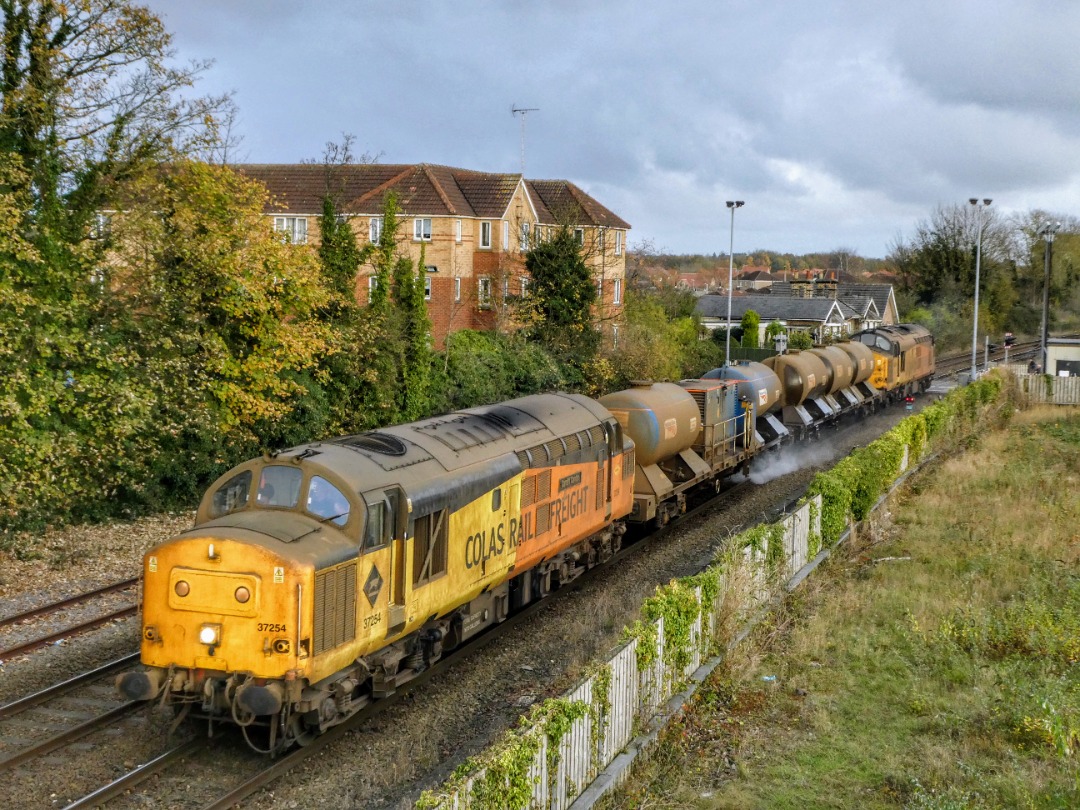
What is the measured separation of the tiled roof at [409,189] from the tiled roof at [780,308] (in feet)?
80.0

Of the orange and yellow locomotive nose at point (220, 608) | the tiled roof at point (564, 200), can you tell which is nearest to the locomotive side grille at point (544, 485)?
the orange and yellow locomotive nose at point (220, 608)

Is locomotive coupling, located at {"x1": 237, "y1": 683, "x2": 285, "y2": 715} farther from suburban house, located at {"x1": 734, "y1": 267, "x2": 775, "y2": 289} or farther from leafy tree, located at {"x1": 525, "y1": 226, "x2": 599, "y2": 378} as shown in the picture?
suburban house, located at {"x1": 734, "y1": 267, "x2": 775, "y2": 289}

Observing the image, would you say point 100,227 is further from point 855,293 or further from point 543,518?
point 855,293

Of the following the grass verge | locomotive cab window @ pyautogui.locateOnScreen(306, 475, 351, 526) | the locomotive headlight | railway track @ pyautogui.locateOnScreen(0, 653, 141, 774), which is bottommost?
railway track @ pyautogui.locateOnScreen(0, 653, 141, 774)

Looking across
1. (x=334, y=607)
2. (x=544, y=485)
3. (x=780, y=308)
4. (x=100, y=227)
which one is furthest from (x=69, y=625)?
(x=780, y=308)

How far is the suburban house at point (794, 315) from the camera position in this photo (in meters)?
72.4

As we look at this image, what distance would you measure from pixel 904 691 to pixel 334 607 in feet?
26.8

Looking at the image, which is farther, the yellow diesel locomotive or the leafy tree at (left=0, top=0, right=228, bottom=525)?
the leafy tree at (left=0, top=0, right=228, bottom=525)

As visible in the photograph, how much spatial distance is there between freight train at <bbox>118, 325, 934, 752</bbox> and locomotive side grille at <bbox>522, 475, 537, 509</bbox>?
55mm

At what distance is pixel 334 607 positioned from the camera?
11320 millimetres

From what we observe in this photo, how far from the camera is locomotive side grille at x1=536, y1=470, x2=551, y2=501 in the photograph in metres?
16.8

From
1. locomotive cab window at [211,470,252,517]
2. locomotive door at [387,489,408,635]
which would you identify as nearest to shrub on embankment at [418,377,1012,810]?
locomotive door at [387,489,408,635]

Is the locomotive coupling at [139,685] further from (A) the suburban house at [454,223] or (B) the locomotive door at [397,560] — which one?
(A) the suburban house at [454,223]

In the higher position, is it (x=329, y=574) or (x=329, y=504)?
(x=329, y=504)
